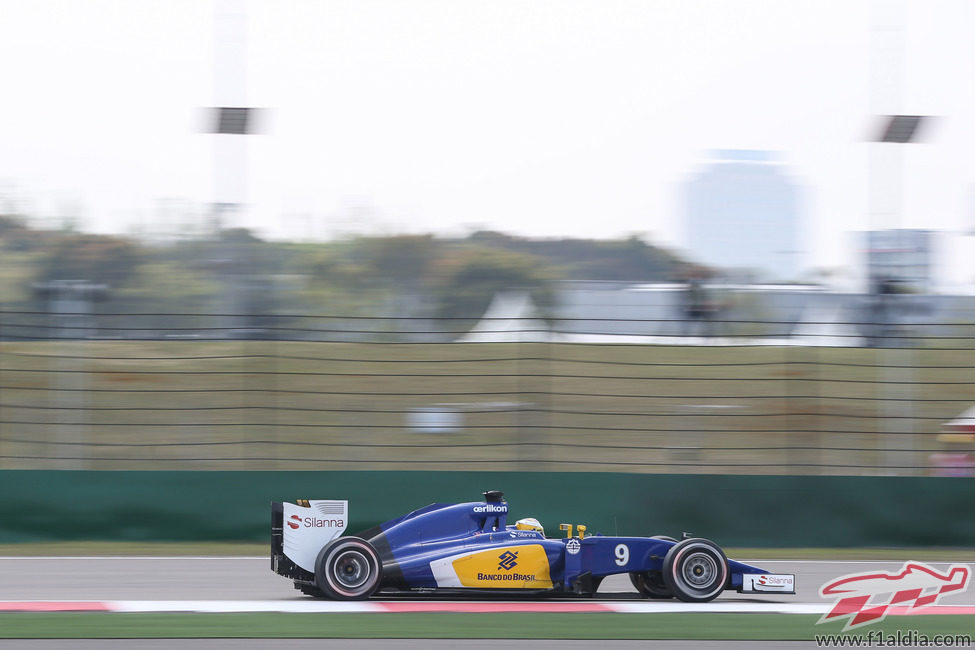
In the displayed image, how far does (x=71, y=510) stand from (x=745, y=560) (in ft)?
22.4

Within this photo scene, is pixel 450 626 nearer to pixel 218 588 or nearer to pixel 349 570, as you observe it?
pixel 349 570

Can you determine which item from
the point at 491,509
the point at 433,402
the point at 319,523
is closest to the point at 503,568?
the point at 491,509

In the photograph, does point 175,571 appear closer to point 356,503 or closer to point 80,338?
point 356,503

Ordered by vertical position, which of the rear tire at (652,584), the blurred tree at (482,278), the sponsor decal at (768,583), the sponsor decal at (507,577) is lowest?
the rear tire at (652,584)

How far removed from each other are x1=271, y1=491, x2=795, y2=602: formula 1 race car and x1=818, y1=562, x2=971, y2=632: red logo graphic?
0.56m

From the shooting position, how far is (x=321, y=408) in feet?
46.0

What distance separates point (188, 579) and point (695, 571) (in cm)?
406

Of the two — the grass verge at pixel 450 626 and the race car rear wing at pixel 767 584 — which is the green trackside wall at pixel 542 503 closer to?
the race car rear wing at pixel 767 584

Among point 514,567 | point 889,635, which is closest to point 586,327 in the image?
point 514,567

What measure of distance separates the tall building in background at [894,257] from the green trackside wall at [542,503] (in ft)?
7.81

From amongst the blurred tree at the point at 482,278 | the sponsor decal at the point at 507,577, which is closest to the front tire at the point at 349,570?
the sponsor decal at the point at 507,577

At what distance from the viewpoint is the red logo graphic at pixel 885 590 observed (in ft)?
24.6

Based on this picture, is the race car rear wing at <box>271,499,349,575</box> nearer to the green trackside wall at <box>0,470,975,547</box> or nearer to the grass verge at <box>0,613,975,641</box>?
the grass verge at <box>0,613,975,641</box>

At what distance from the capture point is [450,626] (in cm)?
691
